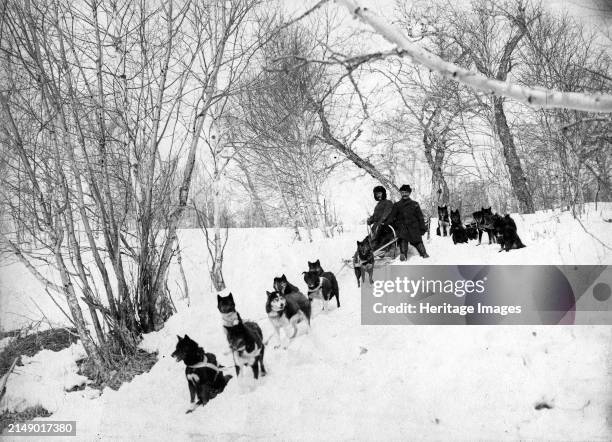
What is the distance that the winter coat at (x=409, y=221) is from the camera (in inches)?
275

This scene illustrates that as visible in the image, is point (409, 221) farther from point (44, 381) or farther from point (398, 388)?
point (44, 381)

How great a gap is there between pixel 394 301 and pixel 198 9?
573 centimetres

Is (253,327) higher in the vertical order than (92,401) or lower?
higher

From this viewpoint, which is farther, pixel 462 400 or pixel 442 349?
pixel 442 349

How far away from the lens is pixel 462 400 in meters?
3.46

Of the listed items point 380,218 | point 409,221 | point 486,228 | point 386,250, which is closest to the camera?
point 486,228

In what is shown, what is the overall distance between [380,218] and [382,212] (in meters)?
0.12

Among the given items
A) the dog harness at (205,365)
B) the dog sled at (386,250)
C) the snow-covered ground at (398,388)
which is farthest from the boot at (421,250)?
the dog harness at (205,365)

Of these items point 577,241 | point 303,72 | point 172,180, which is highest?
point 303,72

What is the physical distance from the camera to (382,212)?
721 centimetres

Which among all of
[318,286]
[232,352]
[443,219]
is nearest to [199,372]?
[232,352]

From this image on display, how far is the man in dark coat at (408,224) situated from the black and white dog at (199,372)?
4.09 m

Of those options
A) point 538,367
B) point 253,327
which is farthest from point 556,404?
point 253,327

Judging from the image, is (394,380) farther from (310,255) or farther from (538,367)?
(310,255)
